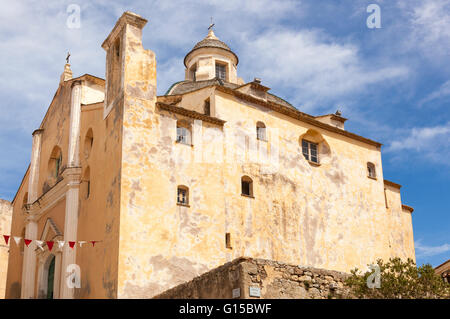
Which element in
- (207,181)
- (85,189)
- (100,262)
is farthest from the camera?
(85,189)

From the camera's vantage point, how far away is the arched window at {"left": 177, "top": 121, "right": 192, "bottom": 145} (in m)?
25.2

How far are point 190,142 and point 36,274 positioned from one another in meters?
9.98

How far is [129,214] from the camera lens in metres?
22.4

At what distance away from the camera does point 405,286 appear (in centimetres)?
1723

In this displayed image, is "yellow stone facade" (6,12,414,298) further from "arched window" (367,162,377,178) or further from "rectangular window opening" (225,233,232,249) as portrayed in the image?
"arched window" (367,162,377,178)

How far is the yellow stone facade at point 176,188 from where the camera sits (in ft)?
75.3

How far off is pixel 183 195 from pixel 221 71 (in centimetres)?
1382

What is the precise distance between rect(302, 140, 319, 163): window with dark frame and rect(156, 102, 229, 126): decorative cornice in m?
5.53

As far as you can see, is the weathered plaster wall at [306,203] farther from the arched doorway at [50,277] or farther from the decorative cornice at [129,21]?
the arched doorway at [50,277]

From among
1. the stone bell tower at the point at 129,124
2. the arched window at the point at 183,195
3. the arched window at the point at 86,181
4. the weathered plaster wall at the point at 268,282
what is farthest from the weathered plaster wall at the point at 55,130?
the weathered plaster wall at the point at 268,282

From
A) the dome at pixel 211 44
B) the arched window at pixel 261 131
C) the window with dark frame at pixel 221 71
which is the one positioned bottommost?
the arched window at pixel 261 131

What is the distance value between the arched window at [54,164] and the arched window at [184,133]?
7.80 meters
